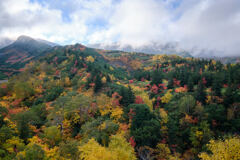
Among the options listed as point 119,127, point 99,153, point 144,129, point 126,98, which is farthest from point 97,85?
point 99,153

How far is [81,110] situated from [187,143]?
35470mm

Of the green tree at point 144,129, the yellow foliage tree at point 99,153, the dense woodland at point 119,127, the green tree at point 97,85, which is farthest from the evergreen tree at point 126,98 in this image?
the yellow foliage tree at point 99,153

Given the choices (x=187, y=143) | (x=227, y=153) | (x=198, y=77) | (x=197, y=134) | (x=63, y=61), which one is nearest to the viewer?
(x=227, y=153)

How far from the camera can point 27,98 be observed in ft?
202

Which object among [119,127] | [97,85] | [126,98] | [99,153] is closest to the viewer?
[99,153]

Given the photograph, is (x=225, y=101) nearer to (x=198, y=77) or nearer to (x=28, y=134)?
(x=198, y=77)

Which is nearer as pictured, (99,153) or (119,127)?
(99,153)

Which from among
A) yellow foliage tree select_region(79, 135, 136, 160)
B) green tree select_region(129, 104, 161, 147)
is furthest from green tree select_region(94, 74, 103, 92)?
yellow foliage tree select_region(79, 135, 136, 160)

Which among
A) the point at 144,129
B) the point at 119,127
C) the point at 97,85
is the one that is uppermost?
the point at 97,85

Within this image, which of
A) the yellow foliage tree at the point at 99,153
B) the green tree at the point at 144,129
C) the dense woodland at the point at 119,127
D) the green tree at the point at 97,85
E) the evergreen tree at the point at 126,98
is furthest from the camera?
the green tree at the point at 97,85

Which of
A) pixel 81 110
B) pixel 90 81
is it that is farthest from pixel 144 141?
pixel 90 81

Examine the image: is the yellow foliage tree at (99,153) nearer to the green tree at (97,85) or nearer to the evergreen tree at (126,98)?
the evergreen tree at (126,98)

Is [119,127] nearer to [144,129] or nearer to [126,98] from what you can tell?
[144,129]

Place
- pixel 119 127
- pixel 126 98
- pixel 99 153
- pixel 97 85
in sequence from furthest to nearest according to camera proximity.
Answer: pixel 97 85
pixel 126 98
pixel 119 127
pixel 99 153
